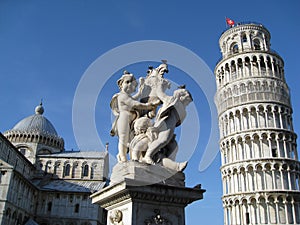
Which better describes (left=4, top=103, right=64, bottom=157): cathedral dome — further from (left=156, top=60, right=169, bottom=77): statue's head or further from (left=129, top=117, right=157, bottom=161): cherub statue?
(left=129, top=117, right=157, bottom=161): cherub statue

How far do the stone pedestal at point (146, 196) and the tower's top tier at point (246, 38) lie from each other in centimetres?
5069

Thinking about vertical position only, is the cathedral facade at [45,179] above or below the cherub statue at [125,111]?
above

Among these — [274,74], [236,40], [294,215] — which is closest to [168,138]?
[294,215]

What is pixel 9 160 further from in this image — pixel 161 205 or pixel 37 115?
pixel 161 205

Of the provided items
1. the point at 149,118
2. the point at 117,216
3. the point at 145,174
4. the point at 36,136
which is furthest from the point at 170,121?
the point at 36,136

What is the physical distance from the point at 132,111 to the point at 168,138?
923 mm

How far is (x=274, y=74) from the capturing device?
1996 inches

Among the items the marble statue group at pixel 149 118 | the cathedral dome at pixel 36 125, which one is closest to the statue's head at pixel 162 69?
the marble statue group at pixel 149 118

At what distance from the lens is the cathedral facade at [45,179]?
4800 centimetres

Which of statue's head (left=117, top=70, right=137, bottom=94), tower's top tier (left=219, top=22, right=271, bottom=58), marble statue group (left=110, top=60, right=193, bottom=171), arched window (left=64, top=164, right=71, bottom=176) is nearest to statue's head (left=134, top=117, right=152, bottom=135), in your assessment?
marble statue group (left=110, top=60, right=193, bottom=171)

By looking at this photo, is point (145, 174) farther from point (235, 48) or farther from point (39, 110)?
point (39, 110)

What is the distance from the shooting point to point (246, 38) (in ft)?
180

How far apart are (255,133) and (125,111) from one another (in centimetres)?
4370

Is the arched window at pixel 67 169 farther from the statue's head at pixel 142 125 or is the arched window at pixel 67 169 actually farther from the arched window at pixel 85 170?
the statue's head at pixel 142 125
